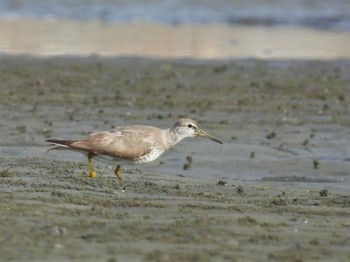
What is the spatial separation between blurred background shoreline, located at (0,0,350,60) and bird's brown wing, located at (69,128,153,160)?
1042 centimetres

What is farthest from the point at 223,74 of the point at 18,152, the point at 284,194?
the point at 284,194

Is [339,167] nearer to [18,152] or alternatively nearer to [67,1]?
[18,152]

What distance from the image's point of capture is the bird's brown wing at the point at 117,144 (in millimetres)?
10656

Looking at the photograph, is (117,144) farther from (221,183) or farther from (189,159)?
(189,159)

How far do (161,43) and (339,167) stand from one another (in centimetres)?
1155

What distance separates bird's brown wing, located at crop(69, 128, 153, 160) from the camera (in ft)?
35.0

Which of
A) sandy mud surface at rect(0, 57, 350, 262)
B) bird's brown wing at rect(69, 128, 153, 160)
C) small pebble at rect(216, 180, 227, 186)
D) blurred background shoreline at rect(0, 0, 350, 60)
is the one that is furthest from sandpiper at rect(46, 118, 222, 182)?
blurred background shoreline at rect(0, 0, 350, 60)

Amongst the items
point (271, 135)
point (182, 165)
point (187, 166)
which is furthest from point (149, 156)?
point (271, 135)

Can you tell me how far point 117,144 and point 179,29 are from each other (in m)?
16.4

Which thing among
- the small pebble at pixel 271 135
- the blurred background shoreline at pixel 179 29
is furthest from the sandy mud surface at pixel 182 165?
the blurred background shoreline at pixel 179 29

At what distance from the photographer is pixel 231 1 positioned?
3253 centimetres

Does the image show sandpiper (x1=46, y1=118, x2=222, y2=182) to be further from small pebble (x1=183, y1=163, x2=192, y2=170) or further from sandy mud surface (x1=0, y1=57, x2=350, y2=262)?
small pebble (x1=183, y1=163, x2=192, y2=170)

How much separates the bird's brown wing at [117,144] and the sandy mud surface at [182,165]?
287 mm

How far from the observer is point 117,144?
10695 mm
